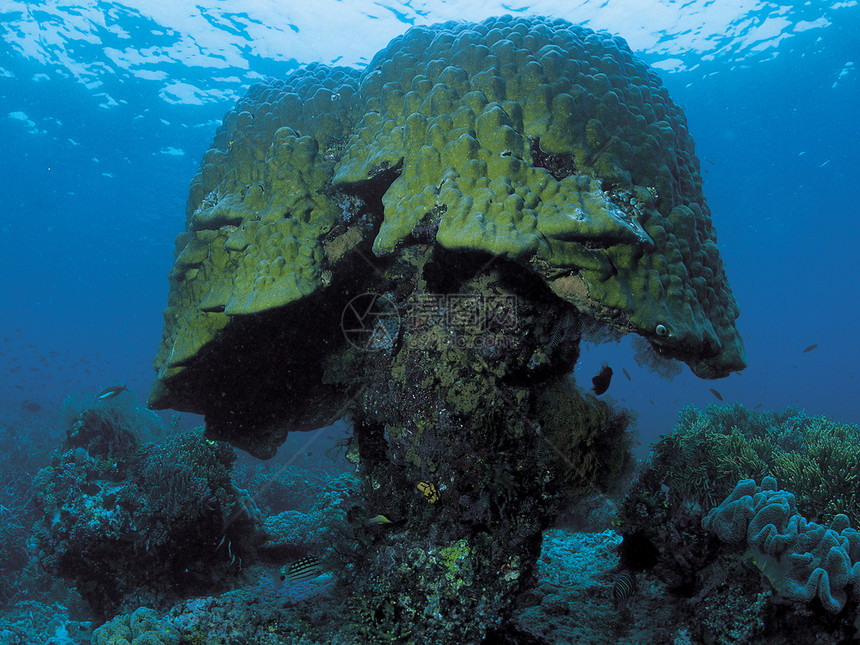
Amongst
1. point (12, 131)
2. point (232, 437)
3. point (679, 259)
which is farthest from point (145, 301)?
point (679, 259)

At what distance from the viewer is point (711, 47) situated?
783 inches

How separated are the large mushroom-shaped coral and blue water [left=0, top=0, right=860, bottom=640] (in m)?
1.76

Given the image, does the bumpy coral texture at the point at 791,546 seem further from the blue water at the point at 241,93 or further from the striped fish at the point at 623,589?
the blue water at the point at 241,93

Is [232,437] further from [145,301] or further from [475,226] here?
[145,301]

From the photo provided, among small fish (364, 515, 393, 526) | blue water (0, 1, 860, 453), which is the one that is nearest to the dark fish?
blue water (0, 1, 860, 453)

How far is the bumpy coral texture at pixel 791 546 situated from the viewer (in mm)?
3061

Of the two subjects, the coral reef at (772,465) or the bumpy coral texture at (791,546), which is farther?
the coral reef at (772,465)

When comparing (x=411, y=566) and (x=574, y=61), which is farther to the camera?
(x=574, y=61)

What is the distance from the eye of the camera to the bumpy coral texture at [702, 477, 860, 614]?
3.06 metres

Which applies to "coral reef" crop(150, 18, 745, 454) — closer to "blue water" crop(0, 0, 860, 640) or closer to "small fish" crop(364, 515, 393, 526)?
"blue water" crop(0, 0, 860, 640)

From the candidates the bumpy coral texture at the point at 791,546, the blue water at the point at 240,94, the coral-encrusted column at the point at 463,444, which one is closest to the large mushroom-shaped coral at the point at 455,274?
the coral-encrusted column at the point at 463,444

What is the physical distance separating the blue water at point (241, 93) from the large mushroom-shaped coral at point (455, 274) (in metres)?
1.76

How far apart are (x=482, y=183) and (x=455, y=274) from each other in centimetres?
90

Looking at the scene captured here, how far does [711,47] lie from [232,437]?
25.9 metres
